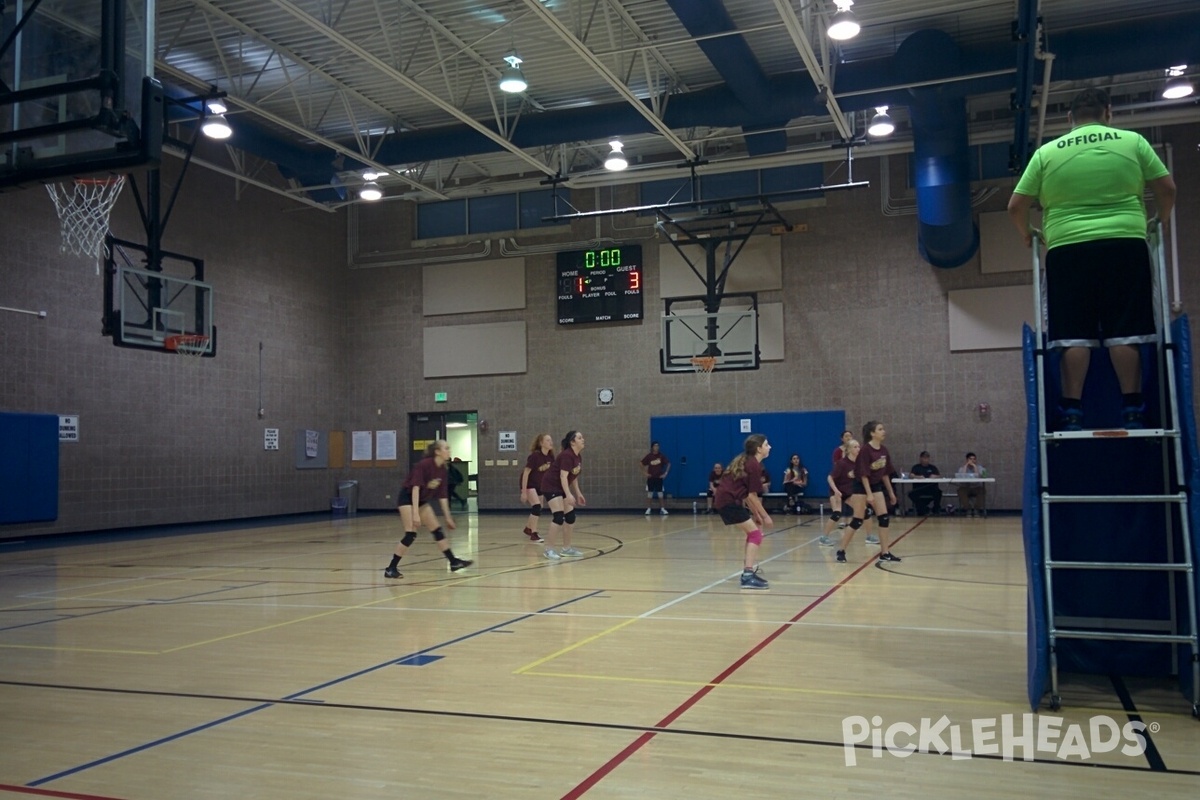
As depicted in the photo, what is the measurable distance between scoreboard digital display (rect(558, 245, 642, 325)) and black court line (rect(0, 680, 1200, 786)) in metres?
18.8

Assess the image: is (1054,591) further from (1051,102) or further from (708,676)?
(1051,102)

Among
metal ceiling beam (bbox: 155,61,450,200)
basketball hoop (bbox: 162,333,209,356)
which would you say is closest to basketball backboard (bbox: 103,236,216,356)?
basketball hoop (bbox: 162,333,209,356)

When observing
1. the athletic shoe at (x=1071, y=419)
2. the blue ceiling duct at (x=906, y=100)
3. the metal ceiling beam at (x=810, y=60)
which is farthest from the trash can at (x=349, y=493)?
the athletic shoe at (x=1071, y=419)

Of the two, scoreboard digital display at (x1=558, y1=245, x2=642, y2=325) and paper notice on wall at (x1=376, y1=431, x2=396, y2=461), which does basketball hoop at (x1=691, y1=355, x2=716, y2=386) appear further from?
paper notice on wall at (x1=376, y1=431, x2=396, y2=461)

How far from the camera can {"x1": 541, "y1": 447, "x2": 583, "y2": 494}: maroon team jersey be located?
13.7m

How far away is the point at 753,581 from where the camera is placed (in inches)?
387

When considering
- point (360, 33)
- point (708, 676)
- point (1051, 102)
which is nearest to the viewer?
point (708, 676)

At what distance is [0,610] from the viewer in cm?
919

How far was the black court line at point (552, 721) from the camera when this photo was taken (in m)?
4.10

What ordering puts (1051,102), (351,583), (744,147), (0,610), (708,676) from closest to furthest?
(708,676), (0,610), (351,583), (1051,102), (744,147)

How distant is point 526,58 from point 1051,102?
11.1 meters

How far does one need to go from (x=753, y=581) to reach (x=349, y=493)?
1789cm

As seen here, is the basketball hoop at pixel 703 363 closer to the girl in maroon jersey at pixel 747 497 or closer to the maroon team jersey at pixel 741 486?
the girl in maroon jersey at pixel 747 497

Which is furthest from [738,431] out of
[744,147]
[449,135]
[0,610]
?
[0,610]
